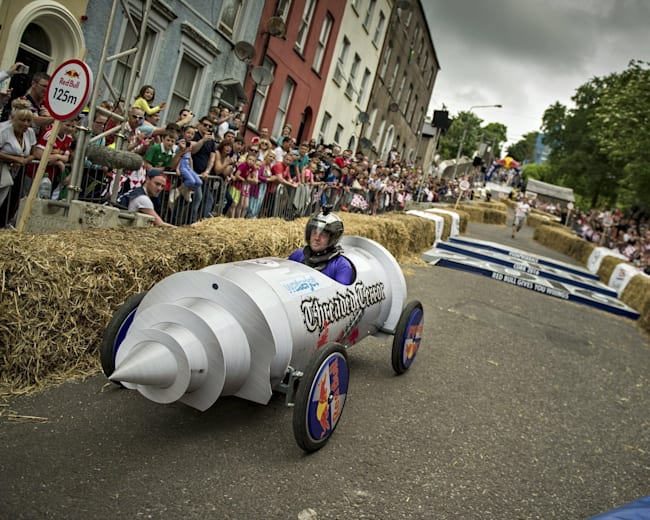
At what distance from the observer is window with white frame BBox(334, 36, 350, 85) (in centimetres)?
2541

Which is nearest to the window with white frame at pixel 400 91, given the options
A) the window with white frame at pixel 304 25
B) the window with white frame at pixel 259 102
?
the window with white frame at pixel 304 25

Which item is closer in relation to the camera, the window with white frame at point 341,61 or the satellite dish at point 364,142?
the window with white frame at point 341,61

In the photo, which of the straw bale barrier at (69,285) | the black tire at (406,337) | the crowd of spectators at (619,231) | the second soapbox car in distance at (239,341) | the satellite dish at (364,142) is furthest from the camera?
the satellite dish at (364,142)

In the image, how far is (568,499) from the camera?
4.08 metres

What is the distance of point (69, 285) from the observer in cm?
412

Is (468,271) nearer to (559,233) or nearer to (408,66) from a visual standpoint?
(559,233)

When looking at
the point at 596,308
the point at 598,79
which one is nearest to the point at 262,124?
the point at 596,308

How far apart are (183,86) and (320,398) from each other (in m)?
13.8

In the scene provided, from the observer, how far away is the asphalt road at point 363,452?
310 centimetres

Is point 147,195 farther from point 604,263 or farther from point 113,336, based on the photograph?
point 604,263

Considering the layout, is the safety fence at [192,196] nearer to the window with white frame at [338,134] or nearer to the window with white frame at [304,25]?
the window with white frame at [304,25]

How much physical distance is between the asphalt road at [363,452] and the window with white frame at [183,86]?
11108 millimetres

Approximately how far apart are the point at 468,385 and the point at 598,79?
182 ft

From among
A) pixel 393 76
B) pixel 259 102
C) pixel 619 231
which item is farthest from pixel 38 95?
pixel 393 76
